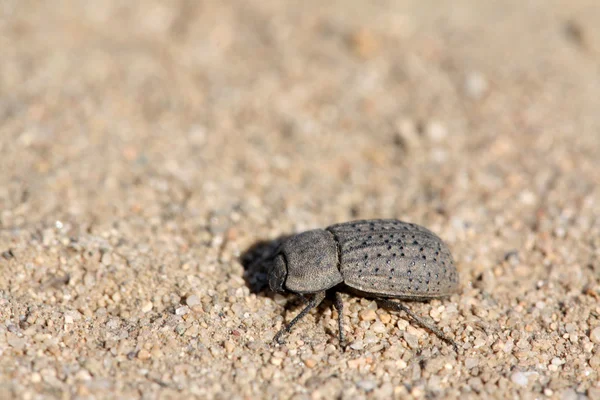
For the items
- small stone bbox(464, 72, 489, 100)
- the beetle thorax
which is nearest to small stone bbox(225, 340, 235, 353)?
the beetle thorax

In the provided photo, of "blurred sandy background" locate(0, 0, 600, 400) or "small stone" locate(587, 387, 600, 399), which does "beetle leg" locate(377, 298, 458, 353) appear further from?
"small stone" locate(587, 387, 600, 399)

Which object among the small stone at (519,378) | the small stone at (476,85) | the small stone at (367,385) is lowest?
the small stone at (519,378)

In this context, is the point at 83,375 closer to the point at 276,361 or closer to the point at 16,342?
the point at 16,342

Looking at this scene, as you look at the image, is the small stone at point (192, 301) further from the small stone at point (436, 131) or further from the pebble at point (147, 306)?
the small stone at point (436, 131)

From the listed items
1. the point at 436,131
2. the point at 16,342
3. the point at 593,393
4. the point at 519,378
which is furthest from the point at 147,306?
the point at 436,131

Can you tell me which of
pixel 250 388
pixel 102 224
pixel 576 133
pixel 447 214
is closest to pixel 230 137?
pixel 102 224

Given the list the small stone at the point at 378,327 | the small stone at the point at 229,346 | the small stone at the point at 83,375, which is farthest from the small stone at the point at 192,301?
the small stone at the point at 378,327
